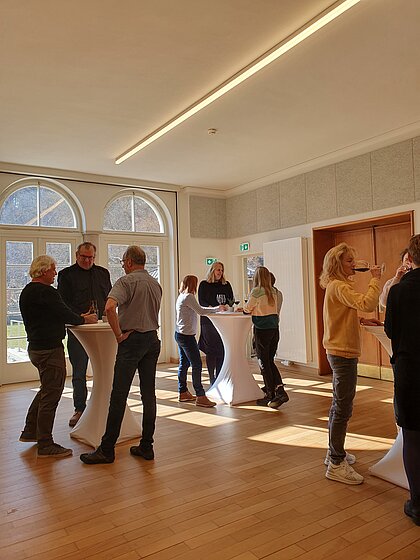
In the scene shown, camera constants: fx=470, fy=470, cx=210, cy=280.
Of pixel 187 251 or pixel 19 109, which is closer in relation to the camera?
pixel 19 109

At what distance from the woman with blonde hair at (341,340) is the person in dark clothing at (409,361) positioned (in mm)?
340

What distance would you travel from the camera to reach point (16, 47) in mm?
3527

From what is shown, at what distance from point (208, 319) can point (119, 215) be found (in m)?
3.14

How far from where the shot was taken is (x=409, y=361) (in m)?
2.35

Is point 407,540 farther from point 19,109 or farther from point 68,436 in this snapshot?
point 19,109

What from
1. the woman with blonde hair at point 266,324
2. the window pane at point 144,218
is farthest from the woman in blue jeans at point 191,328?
the window pane at point 144,218

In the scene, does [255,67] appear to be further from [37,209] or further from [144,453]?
[37,209]

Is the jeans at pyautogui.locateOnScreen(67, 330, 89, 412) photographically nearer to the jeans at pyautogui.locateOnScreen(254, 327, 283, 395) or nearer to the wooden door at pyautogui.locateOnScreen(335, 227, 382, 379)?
the jeans at pyautogui.locateOnScreen(254, 327, 283, 395)

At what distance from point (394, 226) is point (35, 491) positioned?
5.08 m

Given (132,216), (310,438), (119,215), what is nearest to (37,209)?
(119,215)

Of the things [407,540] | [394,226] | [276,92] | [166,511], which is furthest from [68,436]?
[394,226]

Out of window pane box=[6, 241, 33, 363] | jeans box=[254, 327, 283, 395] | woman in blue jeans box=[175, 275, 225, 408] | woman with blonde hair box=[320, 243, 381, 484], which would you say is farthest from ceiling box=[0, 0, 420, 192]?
jeans box=[254, 327, 283, 395]

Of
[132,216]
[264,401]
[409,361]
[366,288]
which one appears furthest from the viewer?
[132,216]

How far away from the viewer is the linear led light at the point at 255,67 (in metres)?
3.14
